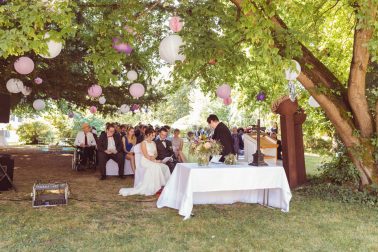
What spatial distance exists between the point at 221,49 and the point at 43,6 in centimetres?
289

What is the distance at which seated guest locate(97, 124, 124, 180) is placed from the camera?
1036cm

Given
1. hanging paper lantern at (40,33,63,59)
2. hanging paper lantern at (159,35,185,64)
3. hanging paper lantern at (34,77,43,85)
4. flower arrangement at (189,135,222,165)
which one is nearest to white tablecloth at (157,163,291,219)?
flower arrangement at (189,135,222,165)

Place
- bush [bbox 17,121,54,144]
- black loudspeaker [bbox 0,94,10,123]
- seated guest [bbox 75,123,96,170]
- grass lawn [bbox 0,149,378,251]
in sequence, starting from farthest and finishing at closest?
1. bush [bbox 17,121,54,144]
2. seated guest [bbox 75,123,96,170]
3. black loudspeaker [bbox 0,94,10,123]
4. grass lawn [bbox 0,149,378,251]

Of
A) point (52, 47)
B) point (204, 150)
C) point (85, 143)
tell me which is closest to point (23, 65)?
point (52, 47)

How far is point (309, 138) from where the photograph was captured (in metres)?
21.7

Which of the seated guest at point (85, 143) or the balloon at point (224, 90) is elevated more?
the balloon at point (224, 90)

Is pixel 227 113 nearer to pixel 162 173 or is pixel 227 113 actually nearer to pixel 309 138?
pixel 309 138

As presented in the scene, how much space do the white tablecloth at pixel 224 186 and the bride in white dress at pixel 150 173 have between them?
1390mm

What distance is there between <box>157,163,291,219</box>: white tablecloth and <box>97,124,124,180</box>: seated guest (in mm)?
4065

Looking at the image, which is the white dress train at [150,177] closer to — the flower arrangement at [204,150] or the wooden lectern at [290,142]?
the flower arrangement at [204,150]

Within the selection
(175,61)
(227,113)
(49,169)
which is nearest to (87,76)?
(49,169)

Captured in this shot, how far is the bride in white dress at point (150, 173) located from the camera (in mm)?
7938

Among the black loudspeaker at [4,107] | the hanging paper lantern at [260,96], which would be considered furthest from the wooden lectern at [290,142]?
the black loudspeaker at [4,107]

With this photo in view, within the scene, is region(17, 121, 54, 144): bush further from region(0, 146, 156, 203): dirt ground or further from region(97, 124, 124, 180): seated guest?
region(97, 124, 124, 180): seated guest
